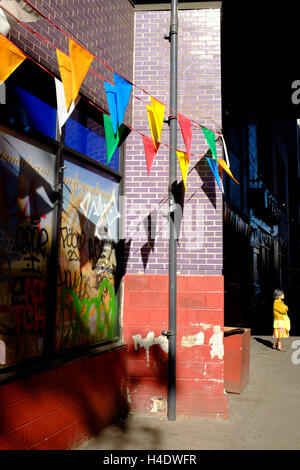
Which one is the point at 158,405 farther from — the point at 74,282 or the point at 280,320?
the point at 280,320

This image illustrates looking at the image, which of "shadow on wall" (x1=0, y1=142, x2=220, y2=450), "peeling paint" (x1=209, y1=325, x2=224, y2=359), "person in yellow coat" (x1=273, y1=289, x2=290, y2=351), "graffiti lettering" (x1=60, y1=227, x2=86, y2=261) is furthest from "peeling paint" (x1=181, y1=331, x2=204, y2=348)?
"person in yellow coat" (x1=273, y1=289, x2=290, y2=351)

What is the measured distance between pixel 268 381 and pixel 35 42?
6.43m

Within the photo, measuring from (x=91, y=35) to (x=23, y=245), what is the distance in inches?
116

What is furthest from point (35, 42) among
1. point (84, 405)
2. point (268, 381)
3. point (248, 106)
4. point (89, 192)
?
point (248, 106)

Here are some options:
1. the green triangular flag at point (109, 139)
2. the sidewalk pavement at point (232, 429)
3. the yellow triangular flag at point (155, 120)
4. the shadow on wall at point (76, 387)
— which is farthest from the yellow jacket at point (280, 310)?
the green triangular flag at point (109, 139)

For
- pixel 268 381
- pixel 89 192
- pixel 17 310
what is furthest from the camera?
pixel 268 381

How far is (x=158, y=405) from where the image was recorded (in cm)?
559

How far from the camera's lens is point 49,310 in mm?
4324

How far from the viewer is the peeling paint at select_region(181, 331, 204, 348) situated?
18.5 ft

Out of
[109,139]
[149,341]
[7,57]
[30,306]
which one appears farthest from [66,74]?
[149,341]

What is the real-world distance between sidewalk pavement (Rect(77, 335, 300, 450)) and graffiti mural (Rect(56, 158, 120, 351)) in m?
1.12

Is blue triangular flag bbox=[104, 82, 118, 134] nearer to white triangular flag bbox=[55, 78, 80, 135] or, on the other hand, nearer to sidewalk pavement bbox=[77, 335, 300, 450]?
white triangular flag bbox=[55, 78, 80, 135]

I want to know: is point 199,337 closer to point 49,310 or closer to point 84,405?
point 84,405

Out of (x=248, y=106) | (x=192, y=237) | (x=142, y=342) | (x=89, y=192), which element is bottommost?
(x=142, y=342)
